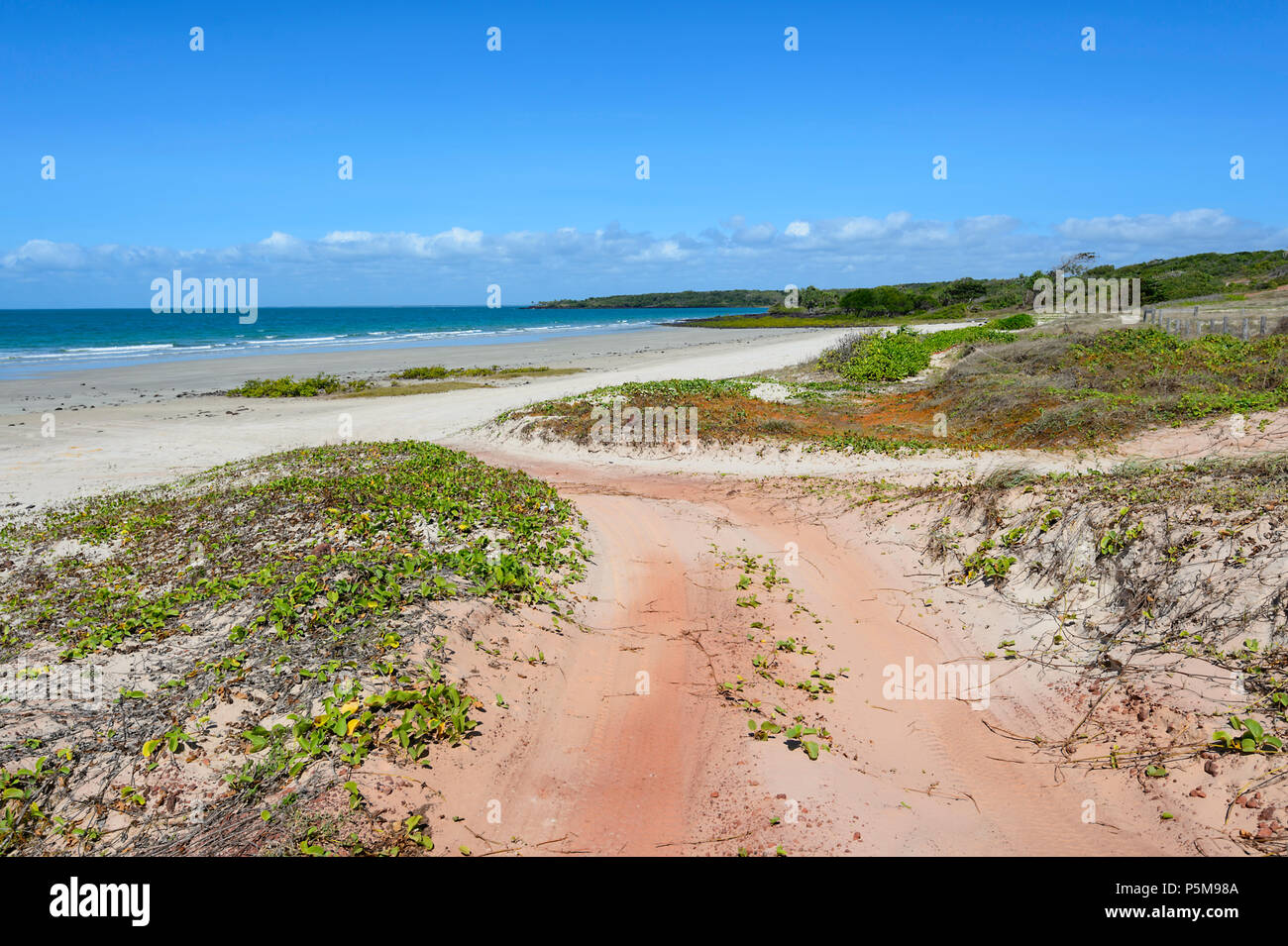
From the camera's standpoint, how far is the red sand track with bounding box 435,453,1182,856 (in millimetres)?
4641

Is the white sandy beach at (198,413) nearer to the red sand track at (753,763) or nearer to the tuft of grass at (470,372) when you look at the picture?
the tuft of grass at (470,372)

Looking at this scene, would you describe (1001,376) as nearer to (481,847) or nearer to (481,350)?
(481,847)

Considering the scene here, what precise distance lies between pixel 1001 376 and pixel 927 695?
54.8 feet

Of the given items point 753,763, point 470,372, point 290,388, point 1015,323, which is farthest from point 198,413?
point 1015,323

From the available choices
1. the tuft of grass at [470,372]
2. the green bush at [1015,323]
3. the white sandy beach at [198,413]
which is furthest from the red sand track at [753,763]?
the green bush at [1015,323]

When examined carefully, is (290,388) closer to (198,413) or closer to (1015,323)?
(198,413)

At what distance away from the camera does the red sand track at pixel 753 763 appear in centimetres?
464

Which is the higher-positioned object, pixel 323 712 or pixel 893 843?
pixel 323 712

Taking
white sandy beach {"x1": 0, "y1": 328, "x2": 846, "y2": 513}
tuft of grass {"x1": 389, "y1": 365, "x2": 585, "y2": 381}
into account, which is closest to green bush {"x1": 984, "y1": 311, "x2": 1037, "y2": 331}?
white sandy beach {"x1": 0, "y1": 328, "x2": 846, "y2": 513}

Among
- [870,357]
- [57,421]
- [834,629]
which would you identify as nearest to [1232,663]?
[834,629]

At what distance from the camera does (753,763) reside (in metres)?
5.45

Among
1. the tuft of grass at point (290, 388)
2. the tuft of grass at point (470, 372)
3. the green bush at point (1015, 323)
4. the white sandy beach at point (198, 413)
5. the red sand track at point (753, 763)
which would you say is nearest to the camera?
the red sand track at point (753, 763)

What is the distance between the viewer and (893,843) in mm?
4551

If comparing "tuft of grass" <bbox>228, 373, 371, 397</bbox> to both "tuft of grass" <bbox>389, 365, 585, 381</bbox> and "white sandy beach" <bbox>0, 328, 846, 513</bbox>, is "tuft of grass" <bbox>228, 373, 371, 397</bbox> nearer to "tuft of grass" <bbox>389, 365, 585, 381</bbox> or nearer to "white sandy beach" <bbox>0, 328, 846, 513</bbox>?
"white sandy beach" <bbox>0, 328, 846, 513</bbox>
